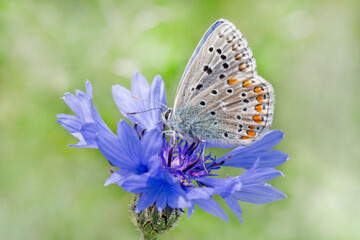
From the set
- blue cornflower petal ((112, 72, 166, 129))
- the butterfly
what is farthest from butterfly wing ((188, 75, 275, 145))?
blue cornflower petal ((112, 72, 166, 129))

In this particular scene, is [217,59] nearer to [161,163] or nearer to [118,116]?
[161,163]

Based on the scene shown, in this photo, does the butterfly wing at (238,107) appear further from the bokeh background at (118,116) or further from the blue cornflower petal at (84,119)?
the bokeh background at (118,116)

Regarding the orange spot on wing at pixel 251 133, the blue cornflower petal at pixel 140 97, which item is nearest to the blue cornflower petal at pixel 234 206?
the orange spot on wing at pixel 251 133

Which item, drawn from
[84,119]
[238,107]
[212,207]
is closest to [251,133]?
[238,107]

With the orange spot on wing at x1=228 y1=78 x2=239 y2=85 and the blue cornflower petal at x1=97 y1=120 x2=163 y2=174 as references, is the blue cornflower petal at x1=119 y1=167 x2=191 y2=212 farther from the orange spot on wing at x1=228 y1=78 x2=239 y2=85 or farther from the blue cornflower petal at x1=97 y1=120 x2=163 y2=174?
the orange spot on wing at x1=228 y1=78 x2=239 y2=85

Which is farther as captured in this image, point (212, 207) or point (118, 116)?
point (118, 116)

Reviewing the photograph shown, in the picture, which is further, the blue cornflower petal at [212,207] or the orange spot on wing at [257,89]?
the orange spot on wing at [257,89]
